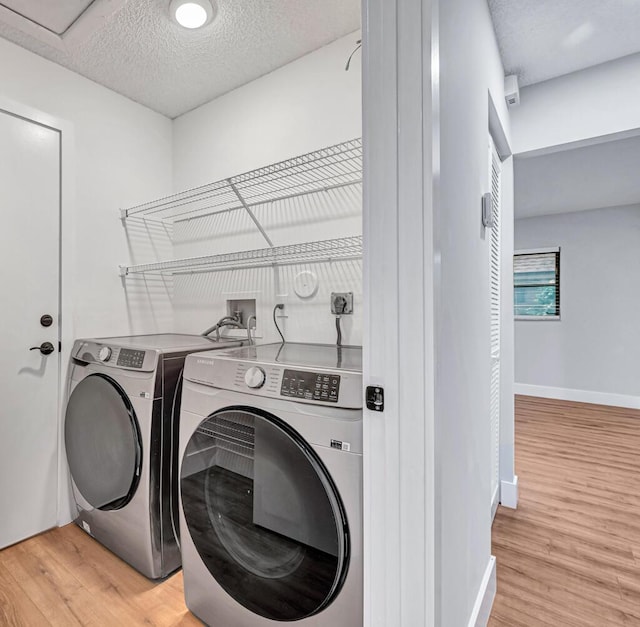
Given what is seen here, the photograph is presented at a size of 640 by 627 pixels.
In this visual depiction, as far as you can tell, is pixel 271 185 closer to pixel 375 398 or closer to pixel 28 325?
pixel 28 325

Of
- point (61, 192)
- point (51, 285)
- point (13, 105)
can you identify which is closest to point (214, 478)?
point (51, 285)

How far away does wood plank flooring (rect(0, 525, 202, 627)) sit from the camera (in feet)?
4.44

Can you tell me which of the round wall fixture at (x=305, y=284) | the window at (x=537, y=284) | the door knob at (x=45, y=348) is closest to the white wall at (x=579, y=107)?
the round wall fixture at (x=305, y=284)

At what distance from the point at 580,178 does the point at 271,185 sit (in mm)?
3011

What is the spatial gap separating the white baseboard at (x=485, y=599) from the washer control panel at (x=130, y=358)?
150cm

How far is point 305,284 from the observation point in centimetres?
187

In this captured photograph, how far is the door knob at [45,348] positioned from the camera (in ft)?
6.16

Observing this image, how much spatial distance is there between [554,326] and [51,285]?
214 inches

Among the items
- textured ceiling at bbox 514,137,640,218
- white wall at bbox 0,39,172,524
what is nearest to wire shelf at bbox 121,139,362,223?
white wall at bbox 0,39,172,524

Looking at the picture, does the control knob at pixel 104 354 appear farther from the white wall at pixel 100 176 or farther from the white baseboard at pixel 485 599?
the white baseboard at pixel 485 599

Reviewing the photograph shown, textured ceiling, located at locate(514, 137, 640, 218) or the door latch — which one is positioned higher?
textured ceiling, located at locate(514, 137, 640, 218)

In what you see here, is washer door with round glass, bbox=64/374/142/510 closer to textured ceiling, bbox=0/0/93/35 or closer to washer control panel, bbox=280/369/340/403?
washer control panel, bbox=280/369/340/403

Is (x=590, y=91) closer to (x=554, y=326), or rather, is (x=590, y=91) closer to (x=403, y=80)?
(x=403, y=80)

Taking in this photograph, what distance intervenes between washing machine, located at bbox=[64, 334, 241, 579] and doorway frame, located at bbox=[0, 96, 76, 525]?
10.3 inches
